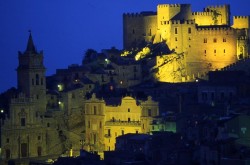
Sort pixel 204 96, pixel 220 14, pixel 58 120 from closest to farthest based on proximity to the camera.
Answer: pixel 204 96, pixel 58 120, pixel 220 14

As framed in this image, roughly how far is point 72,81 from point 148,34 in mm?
9895

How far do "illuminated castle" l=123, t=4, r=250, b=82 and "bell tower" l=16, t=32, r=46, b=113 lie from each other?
377 inches

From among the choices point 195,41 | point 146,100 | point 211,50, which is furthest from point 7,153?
point 211,50

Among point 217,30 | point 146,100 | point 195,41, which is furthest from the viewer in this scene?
point 195,41

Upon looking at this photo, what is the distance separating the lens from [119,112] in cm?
8581

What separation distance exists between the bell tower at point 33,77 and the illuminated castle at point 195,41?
9.58 m

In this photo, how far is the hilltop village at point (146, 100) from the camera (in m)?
70.8

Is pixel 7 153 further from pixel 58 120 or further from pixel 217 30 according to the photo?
pixel 217 30

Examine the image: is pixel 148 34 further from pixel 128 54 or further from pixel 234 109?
pixel 234 109

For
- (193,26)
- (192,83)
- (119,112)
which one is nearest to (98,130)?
(119,112)

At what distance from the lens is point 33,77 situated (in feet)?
291

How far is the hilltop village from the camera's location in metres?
70.8

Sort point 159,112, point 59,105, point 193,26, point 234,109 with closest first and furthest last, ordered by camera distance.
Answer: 1. point 234,109
2. point 159,112
3. point 59,105
4. point 193,26

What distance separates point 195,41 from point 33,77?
1399 cm
